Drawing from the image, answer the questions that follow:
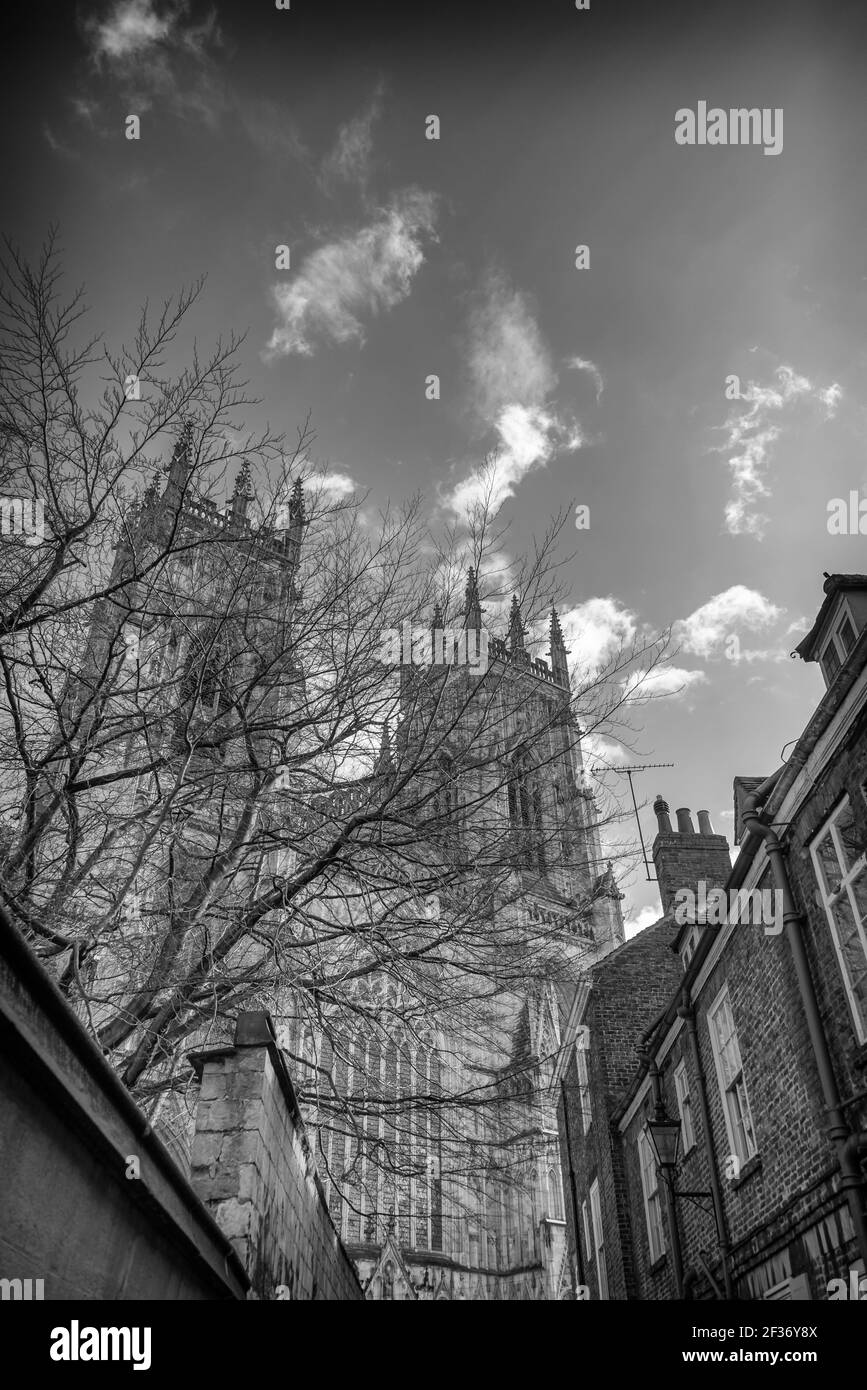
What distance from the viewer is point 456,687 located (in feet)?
29.7

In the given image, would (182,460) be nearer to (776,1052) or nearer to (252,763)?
(252,763)

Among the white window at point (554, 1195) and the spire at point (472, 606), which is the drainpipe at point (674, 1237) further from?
the white window at point (554, 1195)

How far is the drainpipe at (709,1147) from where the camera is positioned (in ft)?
33.2

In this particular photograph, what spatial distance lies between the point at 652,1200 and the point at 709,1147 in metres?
3.97

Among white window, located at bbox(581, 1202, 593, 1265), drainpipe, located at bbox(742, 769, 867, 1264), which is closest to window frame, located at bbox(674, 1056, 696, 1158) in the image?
drainpipe, located at bbox(742, 769, 867, 1264)

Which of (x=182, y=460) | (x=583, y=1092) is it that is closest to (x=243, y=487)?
(x=182, y=460)

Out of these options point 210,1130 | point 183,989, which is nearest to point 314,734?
point 183,989

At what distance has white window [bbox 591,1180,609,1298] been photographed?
17.1 metres

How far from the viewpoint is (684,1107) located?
1241cm

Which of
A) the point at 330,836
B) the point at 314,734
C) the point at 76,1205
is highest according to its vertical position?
the point at 314,734

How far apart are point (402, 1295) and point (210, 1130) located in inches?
939

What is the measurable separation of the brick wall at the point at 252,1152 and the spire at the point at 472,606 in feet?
13.2

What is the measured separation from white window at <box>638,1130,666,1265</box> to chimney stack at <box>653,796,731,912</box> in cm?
418
